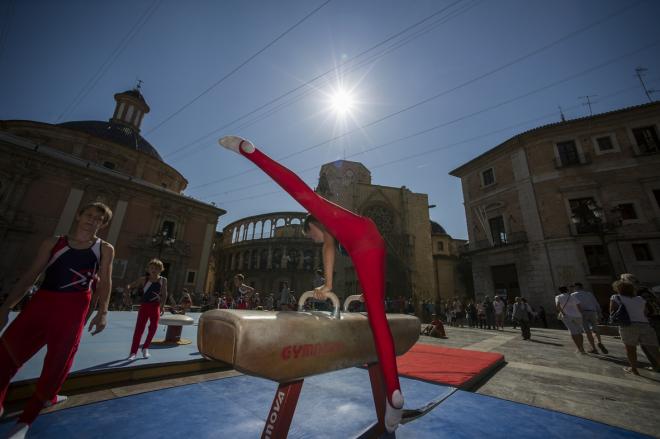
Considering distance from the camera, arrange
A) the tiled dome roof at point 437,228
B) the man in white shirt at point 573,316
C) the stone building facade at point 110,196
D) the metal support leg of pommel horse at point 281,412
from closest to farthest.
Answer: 1. the metal support leg of pommel horse at point 281,412
2. the man in white shirt at point 573,316
3. the stone building facade at point 110,196
4. the tiled dome roof at point 437,228

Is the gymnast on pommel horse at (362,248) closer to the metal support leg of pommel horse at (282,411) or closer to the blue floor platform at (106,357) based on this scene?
the metal support leg of pommel horse at (282,411)

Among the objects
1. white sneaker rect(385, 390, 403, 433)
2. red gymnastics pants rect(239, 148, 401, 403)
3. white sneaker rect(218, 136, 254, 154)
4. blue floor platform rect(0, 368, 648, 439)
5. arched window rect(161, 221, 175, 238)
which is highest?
arched window rect(161, 221, 175, 238)

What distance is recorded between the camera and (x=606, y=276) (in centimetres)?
1406

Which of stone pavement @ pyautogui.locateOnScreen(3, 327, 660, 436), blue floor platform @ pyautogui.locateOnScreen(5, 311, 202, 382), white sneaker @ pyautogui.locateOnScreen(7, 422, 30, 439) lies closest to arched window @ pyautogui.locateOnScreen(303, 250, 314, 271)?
blue floor platform @ pyautogui.locateOnScreen(5, 311, 202, 382)

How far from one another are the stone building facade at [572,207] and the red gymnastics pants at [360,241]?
1709cm

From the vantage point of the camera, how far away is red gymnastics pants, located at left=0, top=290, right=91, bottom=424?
1782 mm

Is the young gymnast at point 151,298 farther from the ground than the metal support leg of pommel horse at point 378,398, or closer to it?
farther from the ground

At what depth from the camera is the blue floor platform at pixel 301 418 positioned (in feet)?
6.80

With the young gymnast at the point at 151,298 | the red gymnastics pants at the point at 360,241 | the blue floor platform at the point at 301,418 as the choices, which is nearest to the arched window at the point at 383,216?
the young gymnast at the point at 151,298

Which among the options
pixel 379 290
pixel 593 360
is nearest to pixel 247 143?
pixel 379 290

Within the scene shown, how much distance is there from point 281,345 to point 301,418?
1584mm

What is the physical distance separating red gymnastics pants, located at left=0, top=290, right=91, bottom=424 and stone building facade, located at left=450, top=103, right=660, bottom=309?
1895cm

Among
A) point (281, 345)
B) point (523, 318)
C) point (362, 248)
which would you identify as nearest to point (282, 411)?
point (281, 345)

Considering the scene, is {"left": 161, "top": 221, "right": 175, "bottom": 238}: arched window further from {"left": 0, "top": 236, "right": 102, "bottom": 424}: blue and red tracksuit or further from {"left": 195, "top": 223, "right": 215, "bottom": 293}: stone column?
{"left": 0, "top": 236, "right": 102, "bottom": 424}: blue and red tracksuit
